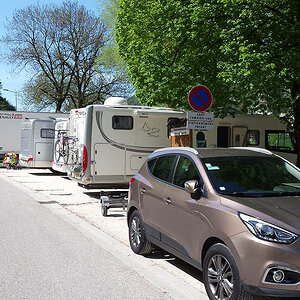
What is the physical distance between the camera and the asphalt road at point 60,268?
4.87m

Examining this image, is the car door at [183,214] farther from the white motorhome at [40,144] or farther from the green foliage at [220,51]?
the white motorhome at [40,144]

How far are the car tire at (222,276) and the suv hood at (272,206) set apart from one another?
0.43 meters

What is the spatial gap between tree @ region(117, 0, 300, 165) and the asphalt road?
547cm

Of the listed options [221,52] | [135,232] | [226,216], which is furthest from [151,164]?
[221,52]

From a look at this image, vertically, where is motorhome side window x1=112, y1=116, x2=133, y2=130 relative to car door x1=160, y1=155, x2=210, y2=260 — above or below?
above

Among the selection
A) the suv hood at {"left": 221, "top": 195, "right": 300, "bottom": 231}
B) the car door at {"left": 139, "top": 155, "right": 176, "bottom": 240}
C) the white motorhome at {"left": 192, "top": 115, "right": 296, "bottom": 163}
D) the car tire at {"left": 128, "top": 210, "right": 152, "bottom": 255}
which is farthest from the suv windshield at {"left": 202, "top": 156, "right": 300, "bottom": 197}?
the white motorhome at {"left": 192, "top": 115, "right": 296, "bottom": 163}

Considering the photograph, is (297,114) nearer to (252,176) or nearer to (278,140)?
(278,140)

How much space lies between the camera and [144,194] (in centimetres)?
624

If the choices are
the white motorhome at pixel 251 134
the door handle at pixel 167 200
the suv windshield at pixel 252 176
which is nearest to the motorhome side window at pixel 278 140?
the white motorhome at pixel 251 134

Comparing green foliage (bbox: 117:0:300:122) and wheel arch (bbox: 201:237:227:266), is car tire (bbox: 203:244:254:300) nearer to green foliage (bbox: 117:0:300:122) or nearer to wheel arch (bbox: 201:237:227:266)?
wheel arch (bbox: 201:237:227:266)

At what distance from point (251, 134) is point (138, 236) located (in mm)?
9308

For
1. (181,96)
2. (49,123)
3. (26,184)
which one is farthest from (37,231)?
(49,123)

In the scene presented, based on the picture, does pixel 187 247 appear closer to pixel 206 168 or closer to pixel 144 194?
pixel 206 168

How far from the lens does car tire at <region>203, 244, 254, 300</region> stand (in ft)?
13.1
